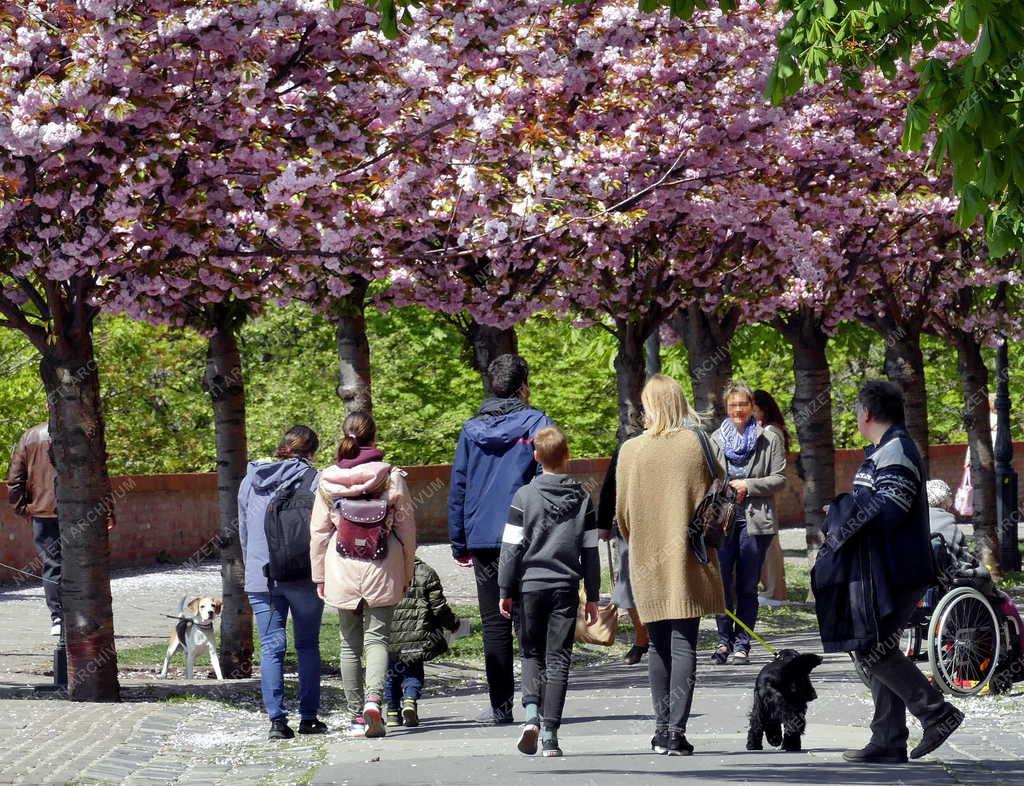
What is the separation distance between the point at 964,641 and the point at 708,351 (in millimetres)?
8595

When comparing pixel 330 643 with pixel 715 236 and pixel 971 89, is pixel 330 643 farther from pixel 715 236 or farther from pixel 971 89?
pixel 971 89

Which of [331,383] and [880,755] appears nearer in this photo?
[880,755]

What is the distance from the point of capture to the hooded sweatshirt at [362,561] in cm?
1012

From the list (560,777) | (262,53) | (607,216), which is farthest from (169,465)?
(560,777)

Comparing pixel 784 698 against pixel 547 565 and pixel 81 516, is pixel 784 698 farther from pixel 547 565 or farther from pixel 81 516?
pixel 81 516

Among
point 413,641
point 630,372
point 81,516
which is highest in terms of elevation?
point 630,372

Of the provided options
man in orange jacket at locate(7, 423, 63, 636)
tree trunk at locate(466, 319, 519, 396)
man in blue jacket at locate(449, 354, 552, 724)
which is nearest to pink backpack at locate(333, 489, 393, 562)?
Answer: man in blue jacket at locate(449, 354, 552, 724)

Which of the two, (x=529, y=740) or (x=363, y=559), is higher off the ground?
(x=363, y=559)

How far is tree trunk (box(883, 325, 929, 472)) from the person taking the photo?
A: 21953mm

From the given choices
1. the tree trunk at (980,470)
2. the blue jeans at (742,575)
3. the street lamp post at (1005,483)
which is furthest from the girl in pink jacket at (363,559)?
the street lamp post at (1005,483)

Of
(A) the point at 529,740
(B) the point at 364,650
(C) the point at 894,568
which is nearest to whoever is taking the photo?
(C) the point at 894,568

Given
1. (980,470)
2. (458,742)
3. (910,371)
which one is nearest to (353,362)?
(458,742)

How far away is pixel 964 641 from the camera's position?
1144cm

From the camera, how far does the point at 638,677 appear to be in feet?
42.8
